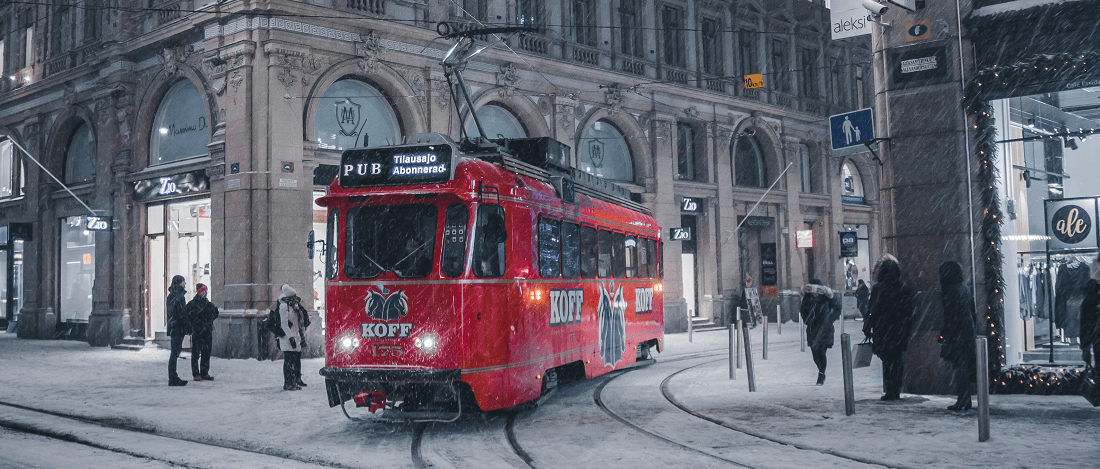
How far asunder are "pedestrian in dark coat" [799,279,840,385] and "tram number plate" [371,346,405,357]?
6.30 metres

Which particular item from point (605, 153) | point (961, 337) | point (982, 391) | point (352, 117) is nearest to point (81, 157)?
point (352, 117)

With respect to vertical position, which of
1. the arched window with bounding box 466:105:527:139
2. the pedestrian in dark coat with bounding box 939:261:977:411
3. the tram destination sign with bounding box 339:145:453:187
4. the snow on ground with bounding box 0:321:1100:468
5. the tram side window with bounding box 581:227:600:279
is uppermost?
the arched window with bounding box 466:105:527:139

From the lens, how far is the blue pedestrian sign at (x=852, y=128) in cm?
1188

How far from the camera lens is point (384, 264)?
9.44 m

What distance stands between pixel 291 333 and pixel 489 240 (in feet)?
17.8

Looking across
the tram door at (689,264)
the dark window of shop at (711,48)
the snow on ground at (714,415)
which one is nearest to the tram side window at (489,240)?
the snow on ground at (714,415)

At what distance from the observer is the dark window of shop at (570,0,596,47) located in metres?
26.0

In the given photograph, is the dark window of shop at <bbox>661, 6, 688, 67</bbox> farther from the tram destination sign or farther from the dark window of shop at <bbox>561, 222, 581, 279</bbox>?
the tram destination sign

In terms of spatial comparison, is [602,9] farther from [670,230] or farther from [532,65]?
[670,230]

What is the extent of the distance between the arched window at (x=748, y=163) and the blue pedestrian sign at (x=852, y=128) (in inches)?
744

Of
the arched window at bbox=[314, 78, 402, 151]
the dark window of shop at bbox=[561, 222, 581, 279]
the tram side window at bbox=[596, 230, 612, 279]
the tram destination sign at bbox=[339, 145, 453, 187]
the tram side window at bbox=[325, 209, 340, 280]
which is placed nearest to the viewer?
the tram destination sign at bbox=[339, 145, 453, 187]

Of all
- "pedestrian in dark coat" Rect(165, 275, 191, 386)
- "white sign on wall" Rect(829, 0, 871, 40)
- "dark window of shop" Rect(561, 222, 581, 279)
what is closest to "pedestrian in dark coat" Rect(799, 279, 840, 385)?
"dark window of shop" Rect(561, 222, 581, 279)

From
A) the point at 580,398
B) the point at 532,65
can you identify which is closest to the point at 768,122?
the point at 532,65

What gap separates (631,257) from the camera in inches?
595
